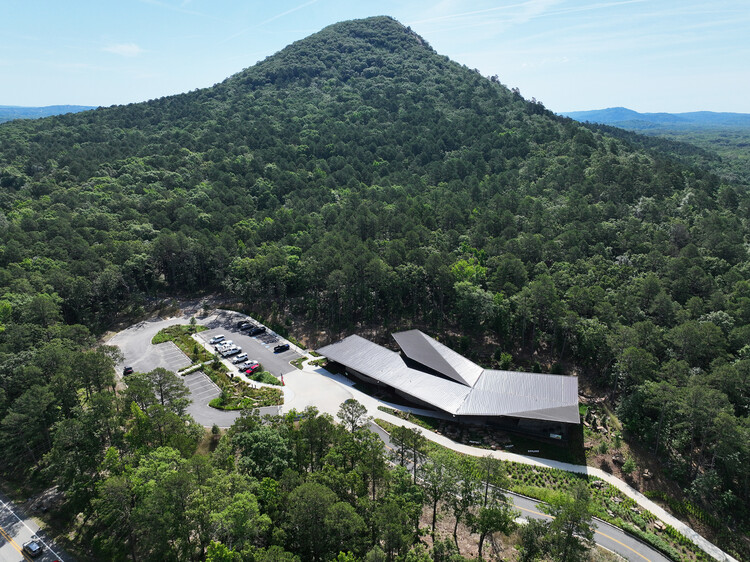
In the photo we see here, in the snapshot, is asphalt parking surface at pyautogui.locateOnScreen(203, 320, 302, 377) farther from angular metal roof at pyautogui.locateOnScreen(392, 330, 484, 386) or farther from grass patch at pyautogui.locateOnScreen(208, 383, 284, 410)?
angular metal roof at pyautogui.locateOnScreen(392, 330, 484, 386)

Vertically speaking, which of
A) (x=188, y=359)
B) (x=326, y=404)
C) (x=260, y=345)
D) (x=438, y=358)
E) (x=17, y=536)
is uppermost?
(x=438, y=358)

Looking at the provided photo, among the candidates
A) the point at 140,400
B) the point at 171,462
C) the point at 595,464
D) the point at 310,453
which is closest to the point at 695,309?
the point at 595,464

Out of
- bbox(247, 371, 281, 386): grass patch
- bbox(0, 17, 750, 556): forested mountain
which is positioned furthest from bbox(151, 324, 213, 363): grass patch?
bbox(0, 17, 750, 556): forested mountain

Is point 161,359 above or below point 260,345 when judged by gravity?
above

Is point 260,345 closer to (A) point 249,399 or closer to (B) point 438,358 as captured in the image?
(A) point 249,399

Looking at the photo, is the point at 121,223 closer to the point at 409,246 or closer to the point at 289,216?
the point at 289,216

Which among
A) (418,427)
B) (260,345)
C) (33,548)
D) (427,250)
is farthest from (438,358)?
(33,548)

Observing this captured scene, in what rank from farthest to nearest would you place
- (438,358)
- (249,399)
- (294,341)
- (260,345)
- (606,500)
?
(294,341) < (260,345) < (438,358) < (249,399) < (606,500)

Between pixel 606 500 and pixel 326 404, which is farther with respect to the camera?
pixel 326 404
